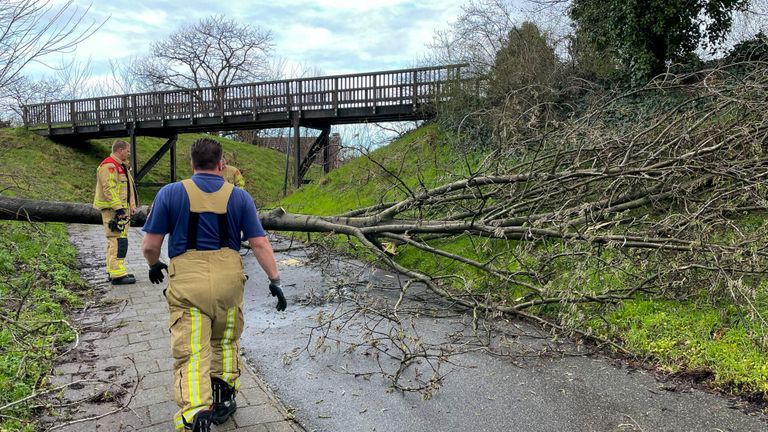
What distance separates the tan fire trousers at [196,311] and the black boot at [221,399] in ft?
0.74

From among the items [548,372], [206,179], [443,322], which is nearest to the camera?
[206,179]

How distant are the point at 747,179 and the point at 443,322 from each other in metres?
2.97

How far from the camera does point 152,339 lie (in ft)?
15.2

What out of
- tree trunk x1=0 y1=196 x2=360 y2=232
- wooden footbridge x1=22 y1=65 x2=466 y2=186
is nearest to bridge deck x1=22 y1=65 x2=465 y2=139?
wooden footbridge x1=22 y1=65 x2=466 y2=186

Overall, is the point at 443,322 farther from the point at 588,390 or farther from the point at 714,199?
the point at 714,199

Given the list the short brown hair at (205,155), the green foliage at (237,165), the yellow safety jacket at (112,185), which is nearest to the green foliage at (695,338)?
the short brown hair at (205,155)

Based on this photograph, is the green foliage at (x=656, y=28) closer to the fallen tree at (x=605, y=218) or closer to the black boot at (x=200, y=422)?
the fallen tree at (x=605, y=218)

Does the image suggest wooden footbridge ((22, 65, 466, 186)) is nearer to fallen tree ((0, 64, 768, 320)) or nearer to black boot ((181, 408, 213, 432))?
fallen tree ((0, 64, 768, 320))

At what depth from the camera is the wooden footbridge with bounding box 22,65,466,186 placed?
14.3 metres

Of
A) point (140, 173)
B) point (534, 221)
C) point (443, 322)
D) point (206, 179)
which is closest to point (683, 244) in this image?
point (534, 221)

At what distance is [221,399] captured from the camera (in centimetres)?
315

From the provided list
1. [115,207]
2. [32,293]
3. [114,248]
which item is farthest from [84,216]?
[32,293]

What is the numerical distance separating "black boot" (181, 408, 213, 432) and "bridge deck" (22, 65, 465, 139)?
9813 millimetres

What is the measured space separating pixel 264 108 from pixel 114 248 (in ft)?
39.1
